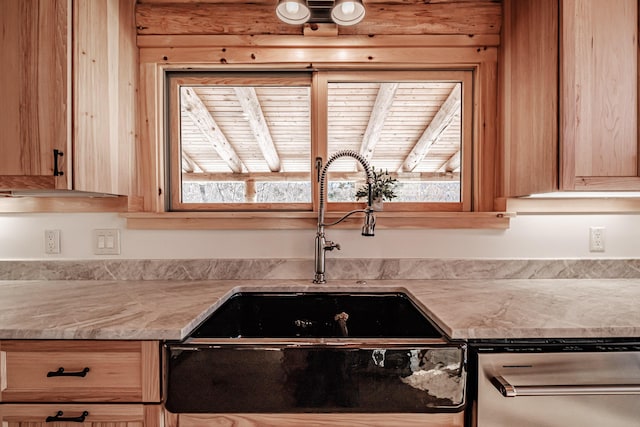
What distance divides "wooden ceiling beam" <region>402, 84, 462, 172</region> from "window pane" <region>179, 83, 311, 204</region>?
0.51 m

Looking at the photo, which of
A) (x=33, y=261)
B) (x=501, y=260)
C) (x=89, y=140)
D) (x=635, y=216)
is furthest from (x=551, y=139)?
(x=33, y=261)

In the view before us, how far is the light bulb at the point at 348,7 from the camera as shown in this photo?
1.31 meters

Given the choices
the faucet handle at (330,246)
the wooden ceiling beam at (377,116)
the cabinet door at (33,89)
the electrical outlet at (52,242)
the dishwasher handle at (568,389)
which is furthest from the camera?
the wooden ceiling beam at (377,116)

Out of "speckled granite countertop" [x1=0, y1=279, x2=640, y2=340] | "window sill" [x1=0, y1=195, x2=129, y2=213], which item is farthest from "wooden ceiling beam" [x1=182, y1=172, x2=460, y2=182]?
"speckled granite countertop" [x1=0, y1=279, x2=640, y2=340]

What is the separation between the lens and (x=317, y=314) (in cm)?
145

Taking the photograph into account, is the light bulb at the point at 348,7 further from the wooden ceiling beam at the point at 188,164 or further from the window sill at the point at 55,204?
the window sill at the point at 55,204

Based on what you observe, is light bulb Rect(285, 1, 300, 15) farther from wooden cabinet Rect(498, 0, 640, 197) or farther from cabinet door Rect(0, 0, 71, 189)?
wooden cabinet Rect(498, 0, 640, 197)

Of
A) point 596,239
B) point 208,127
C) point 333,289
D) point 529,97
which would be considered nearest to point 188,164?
point 208,127

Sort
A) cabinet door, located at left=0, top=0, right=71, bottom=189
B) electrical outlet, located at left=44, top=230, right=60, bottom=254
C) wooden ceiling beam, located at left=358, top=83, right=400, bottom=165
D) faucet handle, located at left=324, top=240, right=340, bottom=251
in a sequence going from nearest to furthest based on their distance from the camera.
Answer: cabinet door, located at left=0, top=0, right=71, bottom=189 < faucet handle, located at left=324, top=240, right=340, bottom=251 < electrical outlet, located at left=44, top=230, right=60, bottom=254 < wooden ceiling beam, located at left=358, top=83, right=400, bottom=165

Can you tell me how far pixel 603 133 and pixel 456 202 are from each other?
2.05 ft

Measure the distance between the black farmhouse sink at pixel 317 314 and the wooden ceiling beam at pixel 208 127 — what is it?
2.19ft

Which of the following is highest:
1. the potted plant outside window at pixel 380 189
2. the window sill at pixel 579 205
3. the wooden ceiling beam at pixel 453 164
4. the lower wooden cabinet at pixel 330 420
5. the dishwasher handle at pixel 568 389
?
the wooden ceiling beam at pixel 453 164

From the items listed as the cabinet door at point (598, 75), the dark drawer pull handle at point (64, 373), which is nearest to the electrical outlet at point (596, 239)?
the cabinet door at point (598, 75)

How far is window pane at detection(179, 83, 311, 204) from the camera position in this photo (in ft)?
5.56
